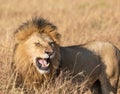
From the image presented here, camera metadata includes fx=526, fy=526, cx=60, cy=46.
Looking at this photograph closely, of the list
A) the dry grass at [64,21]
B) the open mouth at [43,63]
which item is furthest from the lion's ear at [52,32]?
the dry grass at [64,21]

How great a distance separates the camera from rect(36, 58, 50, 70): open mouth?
5.86 m

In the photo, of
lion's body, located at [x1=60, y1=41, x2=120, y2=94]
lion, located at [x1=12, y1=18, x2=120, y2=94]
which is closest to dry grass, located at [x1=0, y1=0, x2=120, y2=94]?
lion, located at [x1=12, y1=18, x2=120, y2=94]

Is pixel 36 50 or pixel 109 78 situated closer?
pixel 36 50

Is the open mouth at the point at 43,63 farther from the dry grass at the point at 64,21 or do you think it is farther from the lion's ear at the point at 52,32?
the lion's ear at the point at 52,32

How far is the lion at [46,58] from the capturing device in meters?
5.93

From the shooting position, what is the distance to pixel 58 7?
59.8ft

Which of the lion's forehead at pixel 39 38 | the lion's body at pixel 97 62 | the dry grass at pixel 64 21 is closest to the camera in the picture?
the lion's forehead at pixel 39 38

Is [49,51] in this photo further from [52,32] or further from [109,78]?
[109,78]

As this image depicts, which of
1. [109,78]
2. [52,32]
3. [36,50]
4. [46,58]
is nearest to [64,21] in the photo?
[109,78]

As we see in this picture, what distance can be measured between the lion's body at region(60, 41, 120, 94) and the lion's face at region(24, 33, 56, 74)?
2.05 ft

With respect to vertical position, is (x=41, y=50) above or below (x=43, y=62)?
above

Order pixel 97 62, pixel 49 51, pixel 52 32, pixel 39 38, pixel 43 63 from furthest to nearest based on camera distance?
pixel 97 62
pixel 52 32
pixel 39 38
pixel 43 63
pixel 49 51

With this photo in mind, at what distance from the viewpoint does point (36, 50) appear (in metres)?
5.92

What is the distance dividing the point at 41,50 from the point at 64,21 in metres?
7.94
